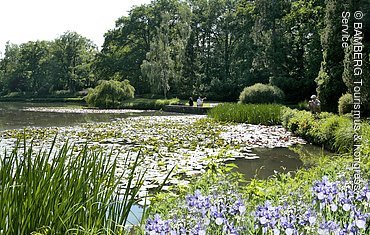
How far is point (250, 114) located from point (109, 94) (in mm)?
19509

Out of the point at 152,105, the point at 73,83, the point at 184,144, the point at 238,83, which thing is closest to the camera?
the point at 184,144

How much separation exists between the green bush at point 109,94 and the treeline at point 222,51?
8.79ft

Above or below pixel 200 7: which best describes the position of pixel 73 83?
below

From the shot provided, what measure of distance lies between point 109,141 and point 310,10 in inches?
929

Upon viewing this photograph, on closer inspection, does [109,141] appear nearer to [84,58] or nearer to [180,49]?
[180,49]

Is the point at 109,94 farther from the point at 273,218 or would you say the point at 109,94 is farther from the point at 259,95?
the point at 273,218

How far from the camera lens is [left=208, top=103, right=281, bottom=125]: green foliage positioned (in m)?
17.6

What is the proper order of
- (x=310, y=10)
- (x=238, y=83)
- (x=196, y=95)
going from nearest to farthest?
(x=310, y=10), (x=238, y=83), (x=196, y=95)

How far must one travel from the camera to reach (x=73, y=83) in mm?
61875

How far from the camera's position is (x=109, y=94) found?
114 feet

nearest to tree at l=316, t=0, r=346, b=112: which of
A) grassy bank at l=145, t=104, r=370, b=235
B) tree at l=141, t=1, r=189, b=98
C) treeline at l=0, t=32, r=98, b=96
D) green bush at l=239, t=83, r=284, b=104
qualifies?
green bush at l=239, t=83, r=284, b=104

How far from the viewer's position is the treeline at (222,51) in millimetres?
16609

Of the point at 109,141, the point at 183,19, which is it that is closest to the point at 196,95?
the point at 183,19

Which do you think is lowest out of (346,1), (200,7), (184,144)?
(184,144)
